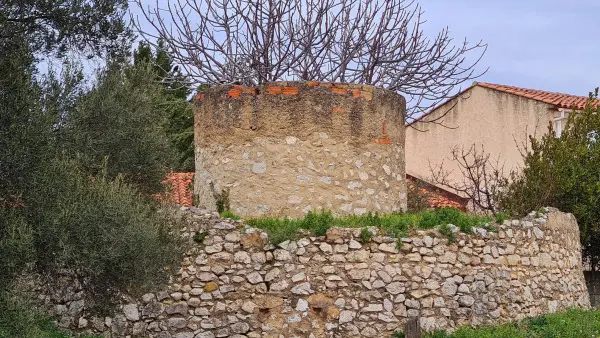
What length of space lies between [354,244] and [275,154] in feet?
6.34

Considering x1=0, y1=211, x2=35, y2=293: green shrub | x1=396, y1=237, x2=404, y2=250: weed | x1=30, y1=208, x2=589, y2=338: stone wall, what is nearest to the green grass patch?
x1=30, y1=208, x2=589, y2=338: stone wall

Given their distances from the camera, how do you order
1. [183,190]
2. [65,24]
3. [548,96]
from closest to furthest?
1. [65,24]
2. [183,190]
3. [548,96]

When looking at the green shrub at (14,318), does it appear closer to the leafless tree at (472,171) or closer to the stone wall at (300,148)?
the stone wall at (300,148)

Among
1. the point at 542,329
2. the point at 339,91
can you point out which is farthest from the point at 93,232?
the point at 542,329

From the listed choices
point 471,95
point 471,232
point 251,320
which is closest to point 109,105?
point 251,320

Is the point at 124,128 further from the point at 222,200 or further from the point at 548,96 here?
the point at 548,96

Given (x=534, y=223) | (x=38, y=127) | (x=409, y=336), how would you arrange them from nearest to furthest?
(x=38, y=127)
(x=409, y=336)
(x=534, y=223)

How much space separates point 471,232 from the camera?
11.4 metres

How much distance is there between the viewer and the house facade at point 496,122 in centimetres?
2225

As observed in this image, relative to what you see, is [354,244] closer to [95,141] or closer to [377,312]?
[377,312]

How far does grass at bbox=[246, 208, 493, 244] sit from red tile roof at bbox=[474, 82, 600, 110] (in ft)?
38.0

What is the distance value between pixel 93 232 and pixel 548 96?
18843mm

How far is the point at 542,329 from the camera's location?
11125mm

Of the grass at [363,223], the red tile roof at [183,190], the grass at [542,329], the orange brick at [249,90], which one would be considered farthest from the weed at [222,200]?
the grass at [542,329]
